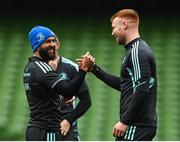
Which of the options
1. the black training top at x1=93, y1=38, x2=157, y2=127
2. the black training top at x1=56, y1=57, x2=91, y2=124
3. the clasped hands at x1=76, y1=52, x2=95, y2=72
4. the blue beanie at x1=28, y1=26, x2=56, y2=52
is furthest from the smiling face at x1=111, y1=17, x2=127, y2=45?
the black training top at x1=56, y1=57, x2=91, y2=124

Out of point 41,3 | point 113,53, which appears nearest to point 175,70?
point 113,53

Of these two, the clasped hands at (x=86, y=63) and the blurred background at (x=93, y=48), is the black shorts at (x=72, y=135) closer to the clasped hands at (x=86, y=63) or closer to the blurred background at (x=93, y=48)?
the clasped hands at (x=86, y=63)

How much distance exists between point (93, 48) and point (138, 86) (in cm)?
484

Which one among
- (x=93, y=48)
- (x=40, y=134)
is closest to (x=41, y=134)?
(x=40, y=134)

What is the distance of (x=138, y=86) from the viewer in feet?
17.5

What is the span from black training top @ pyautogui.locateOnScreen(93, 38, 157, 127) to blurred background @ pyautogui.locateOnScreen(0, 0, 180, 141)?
3273 mm

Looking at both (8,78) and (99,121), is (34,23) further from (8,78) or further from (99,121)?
(99,121)

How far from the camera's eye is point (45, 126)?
19.0 ft

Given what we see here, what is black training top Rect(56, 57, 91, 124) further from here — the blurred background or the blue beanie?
the blurred background

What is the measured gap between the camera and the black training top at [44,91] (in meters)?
5.66

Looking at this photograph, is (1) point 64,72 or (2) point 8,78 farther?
(2) point 8,78

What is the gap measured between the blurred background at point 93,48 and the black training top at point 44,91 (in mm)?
2844

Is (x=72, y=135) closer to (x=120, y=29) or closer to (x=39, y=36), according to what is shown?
(x=39, y=36)

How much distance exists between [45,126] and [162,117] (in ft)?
11.5
